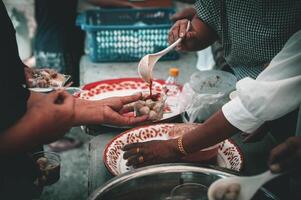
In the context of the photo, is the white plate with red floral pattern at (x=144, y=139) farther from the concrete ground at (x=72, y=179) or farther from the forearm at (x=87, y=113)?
the concrete ground at (x=72, y=179)

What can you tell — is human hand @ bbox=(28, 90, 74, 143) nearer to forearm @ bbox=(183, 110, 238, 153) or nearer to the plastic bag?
forearm @ bbox=(183, 110, 238, 153)

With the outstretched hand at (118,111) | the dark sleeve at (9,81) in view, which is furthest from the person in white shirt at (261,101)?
the dark sleeve at (9,81)

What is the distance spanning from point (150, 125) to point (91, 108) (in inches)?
18.0

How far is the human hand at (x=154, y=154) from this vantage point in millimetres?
1606

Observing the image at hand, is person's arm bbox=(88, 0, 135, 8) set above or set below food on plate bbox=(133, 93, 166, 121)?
above

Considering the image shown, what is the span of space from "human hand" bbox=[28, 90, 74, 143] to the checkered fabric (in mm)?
881

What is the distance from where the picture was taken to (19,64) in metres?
1.34

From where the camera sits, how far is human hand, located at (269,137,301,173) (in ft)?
3.63

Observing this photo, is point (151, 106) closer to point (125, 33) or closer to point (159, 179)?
point (159, 179)

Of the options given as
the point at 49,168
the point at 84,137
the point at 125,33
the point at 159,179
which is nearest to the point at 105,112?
the point at 159,179

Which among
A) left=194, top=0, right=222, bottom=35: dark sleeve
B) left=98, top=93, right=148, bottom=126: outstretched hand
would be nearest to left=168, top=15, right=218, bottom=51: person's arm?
left=194, top=0, right=222, bottom=35: dark sleeve

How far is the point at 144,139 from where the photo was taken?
6.26 feet

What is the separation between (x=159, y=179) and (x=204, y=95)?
729mm

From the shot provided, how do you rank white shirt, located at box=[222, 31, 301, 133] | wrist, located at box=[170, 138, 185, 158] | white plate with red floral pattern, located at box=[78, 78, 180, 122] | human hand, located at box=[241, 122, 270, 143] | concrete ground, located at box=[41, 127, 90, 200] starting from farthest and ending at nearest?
1. concrete ground, located at box=[41, 127, 90, 200]
2. white plate with red floral pattern, located at box=[78, 78, 180, 122]
3. human hand, located at box=[241, 122, 270, 143]
4. wrist, located at box=[170, 138, 185, 158]
5. white shirt, located at box=[222, 31, 301, 133]
